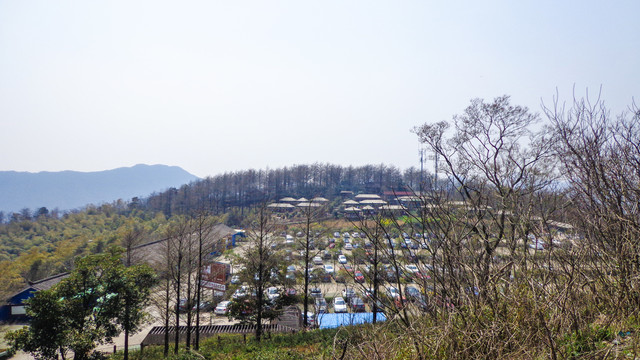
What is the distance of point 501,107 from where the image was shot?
26.0ft

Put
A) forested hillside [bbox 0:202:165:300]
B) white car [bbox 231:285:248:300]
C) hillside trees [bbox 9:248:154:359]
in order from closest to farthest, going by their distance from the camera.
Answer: hillside trees [bbox 9:248:154:359], white car [bbox 231:285:248:300], forested hillside [bbox 0:202:165:300]

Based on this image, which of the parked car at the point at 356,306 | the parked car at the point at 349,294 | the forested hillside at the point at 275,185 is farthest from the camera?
the forested hillside at the point at 275,185

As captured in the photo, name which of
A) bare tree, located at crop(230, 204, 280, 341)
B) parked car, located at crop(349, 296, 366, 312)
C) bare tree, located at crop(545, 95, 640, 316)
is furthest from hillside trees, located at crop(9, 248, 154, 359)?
bare tree, located at crop(545, 95, 640, 316)

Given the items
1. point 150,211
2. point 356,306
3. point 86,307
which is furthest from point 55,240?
point 356,306

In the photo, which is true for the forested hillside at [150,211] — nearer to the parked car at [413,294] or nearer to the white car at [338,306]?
the white car at [338,306]

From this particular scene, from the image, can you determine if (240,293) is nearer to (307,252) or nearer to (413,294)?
(307,252)

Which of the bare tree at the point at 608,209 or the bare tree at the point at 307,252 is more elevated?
the bare tree at the point at 608,209

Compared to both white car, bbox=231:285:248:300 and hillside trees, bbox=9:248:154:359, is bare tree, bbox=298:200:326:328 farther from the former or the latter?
hillside trees, bbox=9:248:154:359

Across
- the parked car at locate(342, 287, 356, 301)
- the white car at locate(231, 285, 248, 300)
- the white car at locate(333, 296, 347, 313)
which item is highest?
the parked car at locate(342, 287, 356, 301)

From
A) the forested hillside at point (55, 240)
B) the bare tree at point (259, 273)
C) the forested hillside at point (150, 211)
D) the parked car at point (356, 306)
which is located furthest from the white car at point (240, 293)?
the forested hillside at point (150, 211)

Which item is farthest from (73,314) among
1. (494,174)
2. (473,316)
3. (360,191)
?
(360,191)

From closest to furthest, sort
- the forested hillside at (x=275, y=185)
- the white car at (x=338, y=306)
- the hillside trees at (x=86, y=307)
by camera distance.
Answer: the hillside trees at (x=86, y=307)
the white car at (x=338, y=306)
the forested hillside at (x=275, y=185)

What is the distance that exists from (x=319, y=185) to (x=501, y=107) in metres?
39.3

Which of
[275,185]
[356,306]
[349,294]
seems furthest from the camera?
[275,185]
